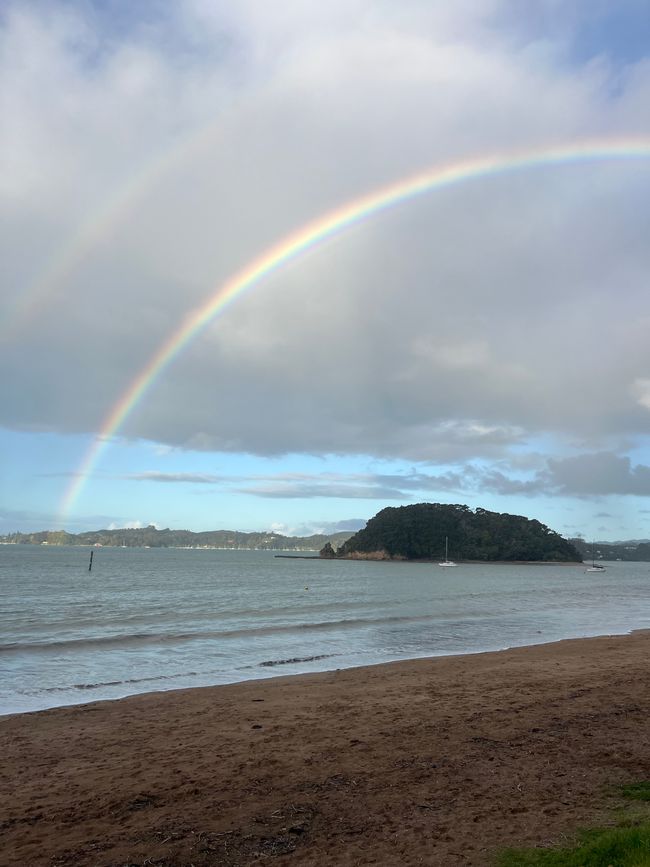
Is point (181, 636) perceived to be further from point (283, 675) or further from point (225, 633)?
point (283, 675)

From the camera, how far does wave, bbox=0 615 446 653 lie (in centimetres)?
2342

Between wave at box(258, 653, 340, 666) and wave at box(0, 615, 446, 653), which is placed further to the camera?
wave at box(0, 615, 446, 653)

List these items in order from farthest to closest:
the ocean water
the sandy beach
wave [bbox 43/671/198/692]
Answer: the ocean water → wave [bbox 43/671/198/692] → the sandy beach

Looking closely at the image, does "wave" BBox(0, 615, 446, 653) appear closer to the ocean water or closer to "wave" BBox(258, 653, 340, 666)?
the ocean water

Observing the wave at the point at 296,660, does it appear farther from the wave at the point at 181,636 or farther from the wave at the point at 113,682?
the wave at the point at 181,636

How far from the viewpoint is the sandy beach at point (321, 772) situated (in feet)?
19.7

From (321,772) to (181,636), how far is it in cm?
1966

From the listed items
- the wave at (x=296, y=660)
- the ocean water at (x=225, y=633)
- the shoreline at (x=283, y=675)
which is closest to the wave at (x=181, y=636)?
the ocean water at (x=225, y=633)

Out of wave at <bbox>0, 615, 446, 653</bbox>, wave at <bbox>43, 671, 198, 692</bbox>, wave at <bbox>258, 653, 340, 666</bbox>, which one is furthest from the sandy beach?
wave at <bbox>0, 615, 446, 653</bbox>

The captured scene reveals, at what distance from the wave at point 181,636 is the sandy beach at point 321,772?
34.3 feet

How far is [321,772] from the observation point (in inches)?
327

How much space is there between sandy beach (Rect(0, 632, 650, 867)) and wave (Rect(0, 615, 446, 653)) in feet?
34.3

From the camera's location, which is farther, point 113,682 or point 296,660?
point 296,660

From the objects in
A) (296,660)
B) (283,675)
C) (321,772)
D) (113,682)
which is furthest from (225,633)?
(321,772)
